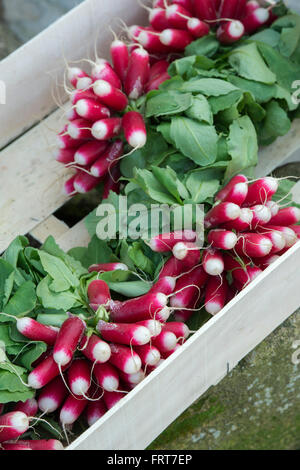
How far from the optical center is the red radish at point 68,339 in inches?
59.9

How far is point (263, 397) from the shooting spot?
6.33 ft

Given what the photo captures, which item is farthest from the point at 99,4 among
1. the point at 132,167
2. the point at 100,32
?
the point at 132,167

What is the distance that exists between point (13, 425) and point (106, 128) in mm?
923

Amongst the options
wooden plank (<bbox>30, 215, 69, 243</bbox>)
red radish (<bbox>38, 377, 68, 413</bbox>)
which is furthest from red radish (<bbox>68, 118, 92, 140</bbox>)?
red radish (<bbox>38, 377, 68, 413</bbox>)

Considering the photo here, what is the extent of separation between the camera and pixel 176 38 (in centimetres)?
214

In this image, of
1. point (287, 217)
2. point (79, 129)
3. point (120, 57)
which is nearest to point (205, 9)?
point (120, 57)

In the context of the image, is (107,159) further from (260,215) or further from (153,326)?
(153,326)

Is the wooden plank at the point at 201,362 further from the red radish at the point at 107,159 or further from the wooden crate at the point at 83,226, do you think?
the red radish at the point at 107,159

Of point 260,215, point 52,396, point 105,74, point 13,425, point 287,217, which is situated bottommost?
point 287,217

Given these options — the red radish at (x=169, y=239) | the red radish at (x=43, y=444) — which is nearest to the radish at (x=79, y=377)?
the red radish at (x=43, y=444)

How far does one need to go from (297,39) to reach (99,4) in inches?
28.3

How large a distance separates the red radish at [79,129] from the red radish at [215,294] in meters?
0.62

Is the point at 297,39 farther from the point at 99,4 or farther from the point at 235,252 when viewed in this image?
the point at 235,252
